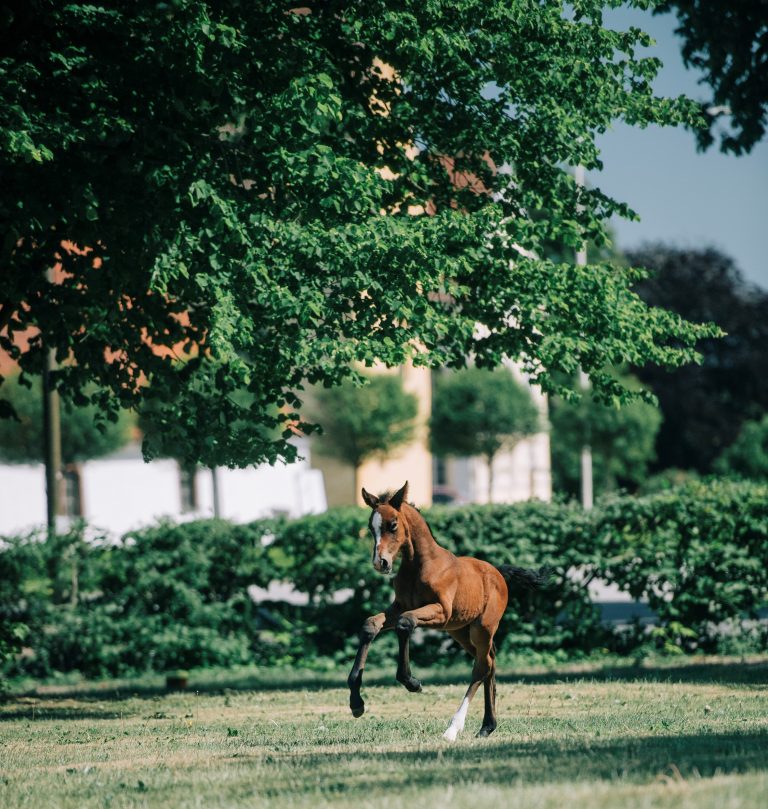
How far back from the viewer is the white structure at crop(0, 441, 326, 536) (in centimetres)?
4588

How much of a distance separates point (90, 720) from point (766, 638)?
8696mm

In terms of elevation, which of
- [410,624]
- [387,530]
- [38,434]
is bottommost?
[410,624]

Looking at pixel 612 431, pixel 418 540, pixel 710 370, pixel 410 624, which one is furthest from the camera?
pixel 710 370

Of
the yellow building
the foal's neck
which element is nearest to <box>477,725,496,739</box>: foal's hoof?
the foal's neck

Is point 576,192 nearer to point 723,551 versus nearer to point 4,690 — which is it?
point 723,551

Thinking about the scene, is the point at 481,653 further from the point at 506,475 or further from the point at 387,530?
the point at 506,475

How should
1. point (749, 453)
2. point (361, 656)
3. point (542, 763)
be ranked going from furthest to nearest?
point (749, 453) → point (361, 656) → point (542, 763)

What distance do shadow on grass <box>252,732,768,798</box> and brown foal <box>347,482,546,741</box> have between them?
2.23 ft

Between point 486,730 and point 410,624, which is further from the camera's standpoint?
point 486,730

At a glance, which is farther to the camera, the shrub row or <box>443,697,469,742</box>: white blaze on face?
the shrub row

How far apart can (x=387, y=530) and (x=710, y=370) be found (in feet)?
183

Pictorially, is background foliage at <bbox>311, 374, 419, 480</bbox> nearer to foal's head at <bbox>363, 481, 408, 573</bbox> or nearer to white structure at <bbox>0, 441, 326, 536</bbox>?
white structure at <bbox>0, 441, 326, 536</bbox>

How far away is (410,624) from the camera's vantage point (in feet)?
28.7

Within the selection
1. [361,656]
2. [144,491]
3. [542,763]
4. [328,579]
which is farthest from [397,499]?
[144,491]
